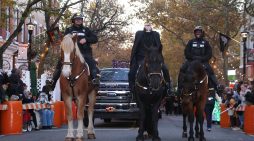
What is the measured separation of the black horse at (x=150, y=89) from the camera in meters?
14.1

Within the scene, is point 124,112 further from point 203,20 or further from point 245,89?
point 203,20

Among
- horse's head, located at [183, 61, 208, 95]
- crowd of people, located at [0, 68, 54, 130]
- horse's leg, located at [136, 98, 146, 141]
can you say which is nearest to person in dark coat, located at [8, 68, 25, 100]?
crowd of people, located at [0, 68, 54, 130]

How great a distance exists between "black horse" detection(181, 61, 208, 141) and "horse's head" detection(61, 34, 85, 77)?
108 inches

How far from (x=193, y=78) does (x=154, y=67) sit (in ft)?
4.74

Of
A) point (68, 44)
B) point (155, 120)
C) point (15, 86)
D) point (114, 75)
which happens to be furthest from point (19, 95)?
point (155, 120)

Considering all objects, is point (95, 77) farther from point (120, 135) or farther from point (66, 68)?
point (120, 135)

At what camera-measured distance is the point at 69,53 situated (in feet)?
47.2

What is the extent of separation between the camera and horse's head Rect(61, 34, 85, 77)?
1430 centimetres

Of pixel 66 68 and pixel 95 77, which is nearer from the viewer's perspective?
pixel 66 68

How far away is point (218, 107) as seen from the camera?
29.4 metres

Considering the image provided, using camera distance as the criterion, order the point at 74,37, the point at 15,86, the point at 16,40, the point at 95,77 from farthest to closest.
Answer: the point at 16,40 → the point at 15,86 → the point at 95,77 → the point at 74,37

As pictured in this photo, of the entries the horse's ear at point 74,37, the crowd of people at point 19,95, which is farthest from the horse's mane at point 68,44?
the crowd of people at point 19,95

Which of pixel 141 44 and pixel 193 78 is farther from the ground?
pixel 141 44

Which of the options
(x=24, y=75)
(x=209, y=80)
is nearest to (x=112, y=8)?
(x=24, y=75)
